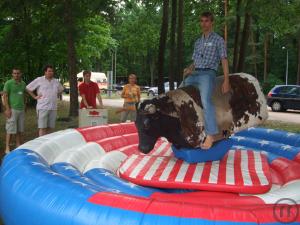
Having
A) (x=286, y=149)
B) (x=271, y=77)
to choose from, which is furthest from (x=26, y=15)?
(x=271, y=77)

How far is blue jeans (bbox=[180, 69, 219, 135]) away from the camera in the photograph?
5988 mm

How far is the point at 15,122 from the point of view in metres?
9.38

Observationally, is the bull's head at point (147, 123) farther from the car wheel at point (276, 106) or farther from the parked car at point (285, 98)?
the car wheel at point (276, 106)

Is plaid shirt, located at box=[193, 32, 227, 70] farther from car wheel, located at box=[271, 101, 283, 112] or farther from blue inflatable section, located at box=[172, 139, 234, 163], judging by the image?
car wheel, located at box=[271, 101, 283, 112]

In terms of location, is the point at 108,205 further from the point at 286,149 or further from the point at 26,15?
the point at 26,15

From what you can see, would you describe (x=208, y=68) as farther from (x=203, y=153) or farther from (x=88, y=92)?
(x=88, y=92)

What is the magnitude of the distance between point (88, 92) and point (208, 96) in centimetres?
494

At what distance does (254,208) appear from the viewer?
395 centimetres

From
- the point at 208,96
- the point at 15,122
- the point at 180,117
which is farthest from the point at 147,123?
the point at 15,122

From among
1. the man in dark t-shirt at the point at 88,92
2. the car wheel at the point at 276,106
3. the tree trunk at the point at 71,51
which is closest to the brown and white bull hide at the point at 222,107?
the man in dark t-shirt at the point at 88,92

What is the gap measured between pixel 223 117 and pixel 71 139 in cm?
261

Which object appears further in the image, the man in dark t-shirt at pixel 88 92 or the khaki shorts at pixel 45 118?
the man in dark t-shirt at pixel 88 92

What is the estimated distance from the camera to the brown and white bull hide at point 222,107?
6.01 meters

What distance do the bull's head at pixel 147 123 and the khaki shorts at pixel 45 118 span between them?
149 inches
